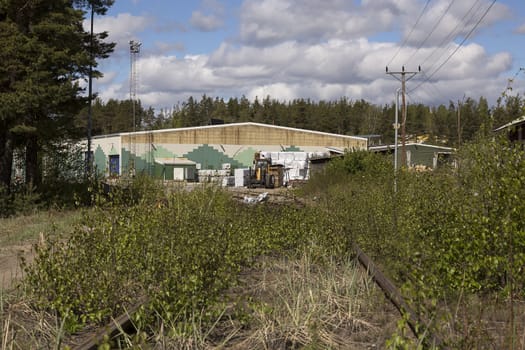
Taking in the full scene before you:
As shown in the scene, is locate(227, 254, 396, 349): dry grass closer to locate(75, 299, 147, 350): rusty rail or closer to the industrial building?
locate(75, 299, 147, 350): rusty rail

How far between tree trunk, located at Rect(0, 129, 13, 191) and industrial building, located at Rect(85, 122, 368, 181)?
37955 millimetres

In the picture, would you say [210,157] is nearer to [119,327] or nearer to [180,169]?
[180,169]

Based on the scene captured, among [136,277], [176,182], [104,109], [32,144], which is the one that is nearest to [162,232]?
[136,277]

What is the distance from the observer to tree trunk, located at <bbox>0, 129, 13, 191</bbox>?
20234 millimetres

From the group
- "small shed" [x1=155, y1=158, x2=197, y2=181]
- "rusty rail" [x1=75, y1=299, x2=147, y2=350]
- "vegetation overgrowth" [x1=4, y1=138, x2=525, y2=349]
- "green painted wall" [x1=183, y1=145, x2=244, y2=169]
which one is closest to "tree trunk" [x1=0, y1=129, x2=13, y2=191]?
"vegetation overgrowth" [x1=4, y1=138, x2=525, y2=349]

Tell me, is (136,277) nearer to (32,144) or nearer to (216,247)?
(216,247)

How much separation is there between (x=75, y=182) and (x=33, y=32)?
704cm

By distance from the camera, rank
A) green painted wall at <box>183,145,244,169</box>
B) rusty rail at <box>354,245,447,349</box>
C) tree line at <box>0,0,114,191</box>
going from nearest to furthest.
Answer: rusty rail at <box>354,245,447,349</box>
tree line at <box>0,0,114,191</box>
green painted wall at <box>183,145,244,169</box>

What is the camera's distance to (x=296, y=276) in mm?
8594

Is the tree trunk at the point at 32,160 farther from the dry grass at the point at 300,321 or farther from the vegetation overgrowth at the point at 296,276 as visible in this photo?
the dry grass at the point at 300,321

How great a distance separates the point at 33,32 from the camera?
19.8 m

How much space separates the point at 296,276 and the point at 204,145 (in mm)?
61639

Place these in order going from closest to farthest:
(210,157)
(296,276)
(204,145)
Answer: (296,276) < (204,145) < (210,157)

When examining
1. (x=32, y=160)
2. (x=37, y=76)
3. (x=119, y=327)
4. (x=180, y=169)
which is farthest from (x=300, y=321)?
(x=180, y=169)
